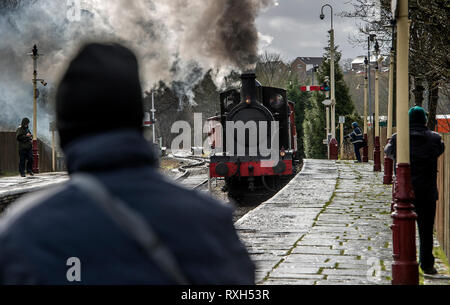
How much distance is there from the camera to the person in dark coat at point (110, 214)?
1463mm

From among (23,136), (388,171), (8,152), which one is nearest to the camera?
(388,171)

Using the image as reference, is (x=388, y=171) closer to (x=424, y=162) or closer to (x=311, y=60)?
(x=424, y=162)

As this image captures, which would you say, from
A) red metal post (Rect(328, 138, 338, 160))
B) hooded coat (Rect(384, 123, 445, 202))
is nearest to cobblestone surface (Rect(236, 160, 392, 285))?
hooded coat (Rect(384, 123, 445, 202))

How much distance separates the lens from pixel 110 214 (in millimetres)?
1460

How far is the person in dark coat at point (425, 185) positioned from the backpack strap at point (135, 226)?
491 cm

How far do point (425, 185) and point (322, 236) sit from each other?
92.8 inches

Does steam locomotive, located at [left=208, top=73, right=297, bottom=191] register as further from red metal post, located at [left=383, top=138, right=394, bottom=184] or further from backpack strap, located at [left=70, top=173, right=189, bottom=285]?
backpack strap, located at [left=70, top=173, right=189, bottom=285]

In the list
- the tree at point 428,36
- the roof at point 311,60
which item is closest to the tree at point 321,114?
the tree at point 428,36

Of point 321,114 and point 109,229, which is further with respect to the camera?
point 321,114

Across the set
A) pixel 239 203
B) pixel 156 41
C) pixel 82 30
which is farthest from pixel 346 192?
pixel 82 30

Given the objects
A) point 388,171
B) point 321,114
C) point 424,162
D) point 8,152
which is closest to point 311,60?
point 321,114

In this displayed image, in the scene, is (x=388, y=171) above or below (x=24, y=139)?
below
